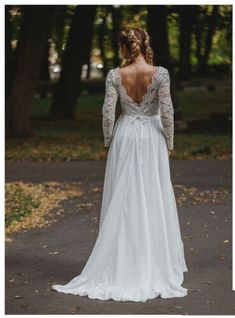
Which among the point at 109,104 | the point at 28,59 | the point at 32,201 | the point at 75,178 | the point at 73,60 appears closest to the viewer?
the point at 109,104

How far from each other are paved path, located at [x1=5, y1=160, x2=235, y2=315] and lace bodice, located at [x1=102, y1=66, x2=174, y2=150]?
1.36 metres

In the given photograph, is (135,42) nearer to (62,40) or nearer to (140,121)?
(140,121)

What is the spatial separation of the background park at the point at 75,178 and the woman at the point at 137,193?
11.6 inches

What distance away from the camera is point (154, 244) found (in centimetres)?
736

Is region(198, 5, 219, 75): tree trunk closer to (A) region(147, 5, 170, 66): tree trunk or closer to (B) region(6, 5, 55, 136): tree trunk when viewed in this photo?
(A) region(147, 5, 170, 66): tree trunk

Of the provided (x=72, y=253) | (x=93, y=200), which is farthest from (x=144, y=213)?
(x=93, y=200)

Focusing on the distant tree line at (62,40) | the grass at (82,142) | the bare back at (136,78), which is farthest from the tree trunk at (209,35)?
the bare back at (136,78)

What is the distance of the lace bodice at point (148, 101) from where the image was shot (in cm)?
723

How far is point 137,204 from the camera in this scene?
7395 millimetres

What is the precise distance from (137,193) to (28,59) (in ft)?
45.4

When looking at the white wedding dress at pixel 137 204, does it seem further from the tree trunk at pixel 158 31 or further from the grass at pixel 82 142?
the tree trunk at pixel 158 31

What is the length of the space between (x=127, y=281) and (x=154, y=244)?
40 cm

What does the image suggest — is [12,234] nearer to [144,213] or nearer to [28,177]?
[144,213]

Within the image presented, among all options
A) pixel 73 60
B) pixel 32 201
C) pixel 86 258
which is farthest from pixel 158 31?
pixel 86 258
